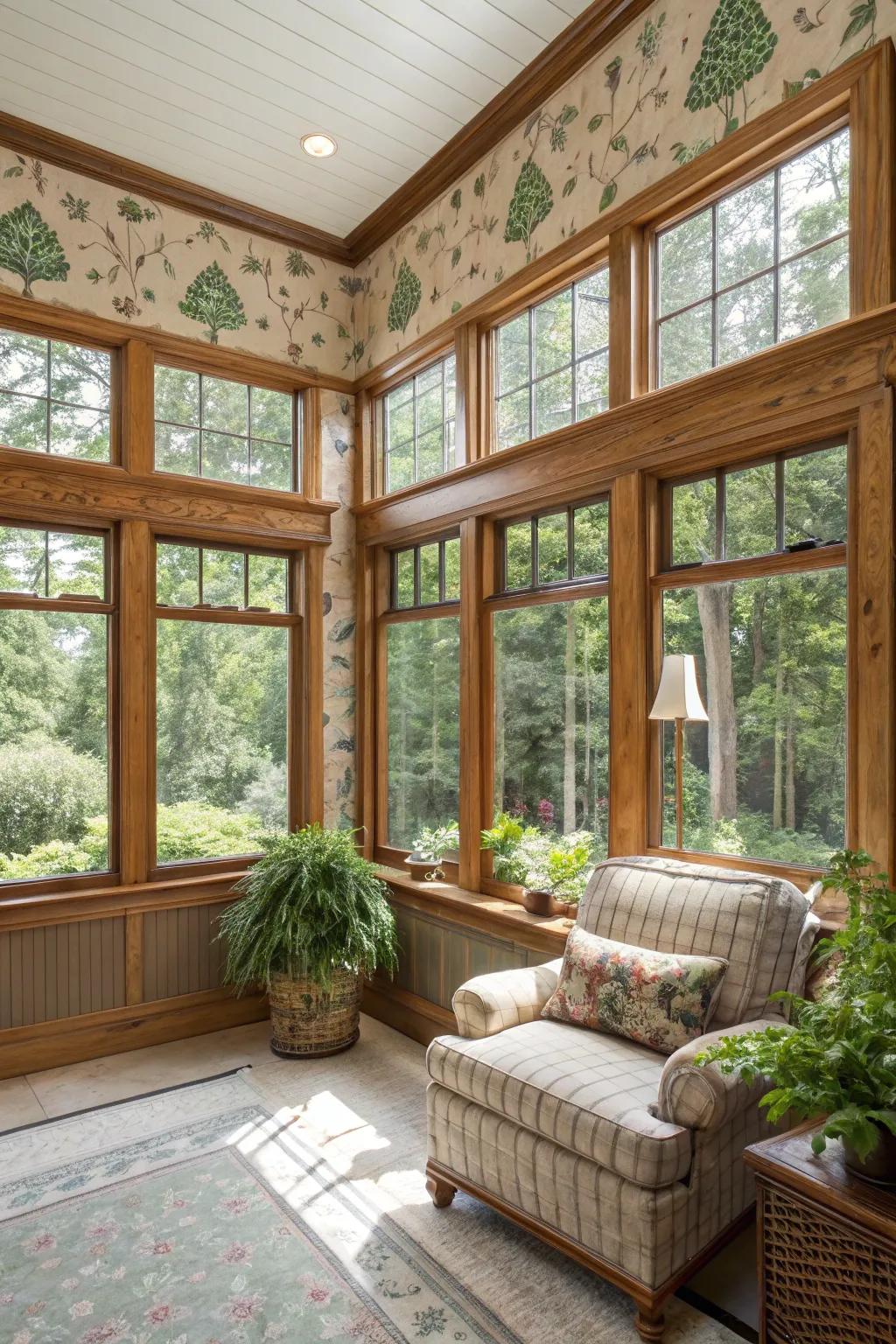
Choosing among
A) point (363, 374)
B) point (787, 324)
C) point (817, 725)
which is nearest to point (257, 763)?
point (363, 374)

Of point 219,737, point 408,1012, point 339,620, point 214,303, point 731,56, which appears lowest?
point 408,1012

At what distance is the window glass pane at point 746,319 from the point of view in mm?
2559

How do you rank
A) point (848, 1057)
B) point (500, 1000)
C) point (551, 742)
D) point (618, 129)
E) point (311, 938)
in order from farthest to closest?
point (311, 938) < point (551, 742) < point (618, 129) < point (500, 1000) < point (848, 1057)

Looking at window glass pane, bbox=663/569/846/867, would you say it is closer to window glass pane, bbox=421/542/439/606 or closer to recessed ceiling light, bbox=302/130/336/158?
window glass pane, bbox=421/542/439/606

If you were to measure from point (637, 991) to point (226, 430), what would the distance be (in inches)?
123

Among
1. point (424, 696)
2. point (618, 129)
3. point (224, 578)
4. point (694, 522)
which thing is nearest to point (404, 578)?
point (424, 696)

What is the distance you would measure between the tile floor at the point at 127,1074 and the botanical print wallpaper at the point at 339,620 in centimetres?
111

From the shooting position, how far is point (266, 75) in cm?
321

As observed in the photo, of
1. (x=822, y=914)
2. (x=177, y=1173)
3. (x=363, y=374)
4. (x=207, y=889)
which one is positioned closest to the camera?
(x=822, y=914)

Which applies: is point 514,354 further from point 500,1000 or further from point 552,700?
point 500,1000

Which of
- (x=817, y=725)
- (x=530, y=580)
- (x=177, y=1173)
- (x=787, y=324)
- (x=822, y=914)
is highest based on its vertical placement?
(x=787, y=324)

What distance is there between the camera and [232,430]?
4.14 meters

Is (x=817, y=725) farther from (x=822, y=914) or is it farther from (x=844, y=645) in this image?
(x=822, y=914)

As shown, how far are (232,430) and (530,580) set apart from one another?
172cm
